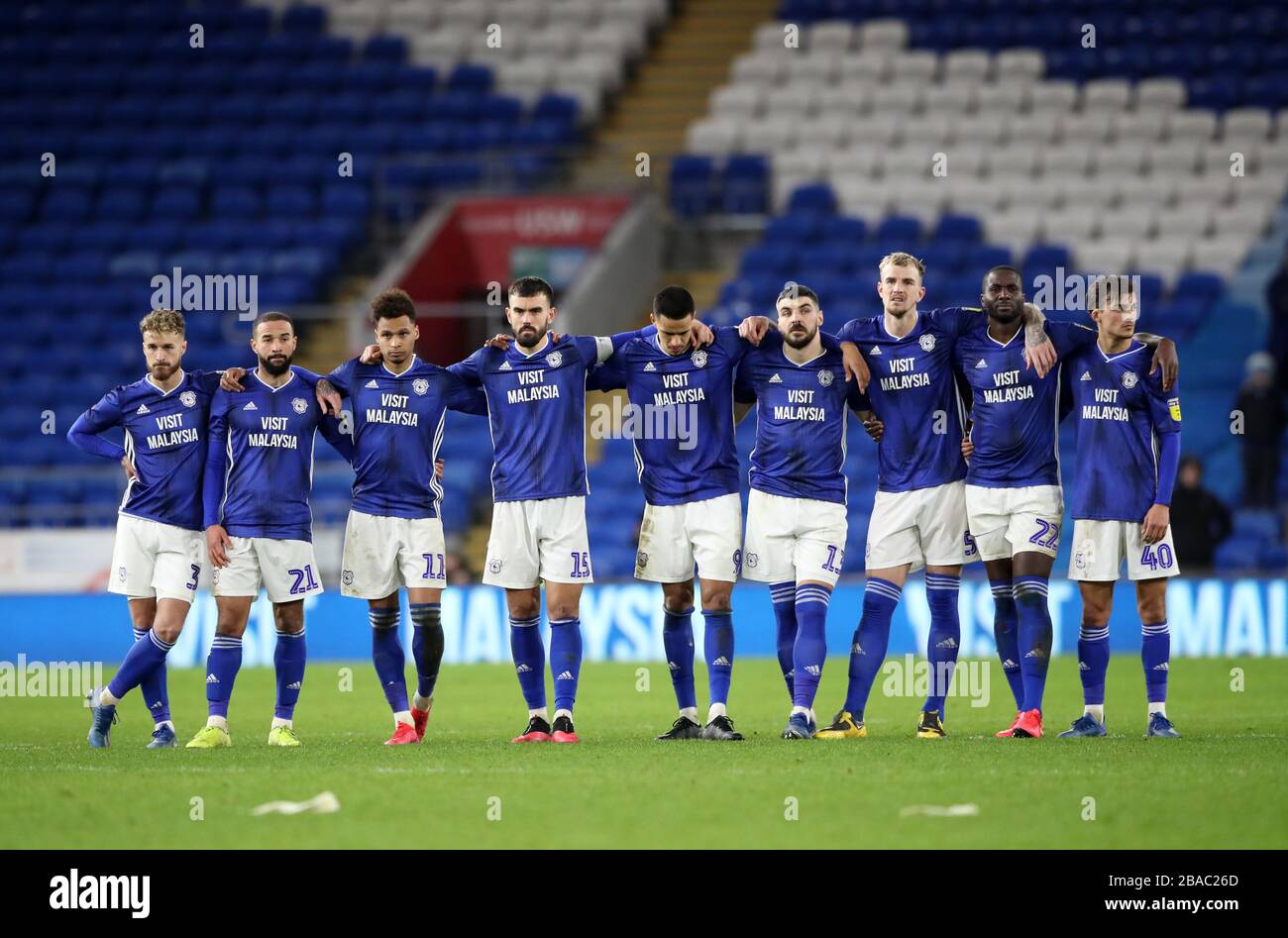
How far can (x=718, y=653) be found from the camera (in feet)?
33.3

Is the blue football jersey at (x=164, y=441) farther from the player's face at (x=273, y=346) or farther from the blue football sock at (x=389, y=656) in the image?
the blue football sock at (x=389, y=656)

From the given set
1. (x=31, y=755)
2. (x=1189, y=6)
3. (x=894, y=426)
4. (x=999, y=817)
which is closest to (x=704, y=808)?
(x=999, y=817)

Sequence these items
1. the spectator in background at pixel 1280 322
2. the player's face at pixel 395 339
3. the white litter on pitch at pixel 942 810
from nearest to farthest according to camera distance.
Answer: the white litter on pitch at pixel 942 810 → the player's face at pixel 395 339 → the spectator in background at pixel 1280 322

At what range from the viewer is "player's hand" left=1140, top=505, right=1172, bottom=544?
9953 millimetres

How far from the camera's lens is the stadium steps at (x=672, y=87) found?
83.9 feet

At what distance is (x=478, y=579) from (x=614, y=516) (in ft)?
7.15

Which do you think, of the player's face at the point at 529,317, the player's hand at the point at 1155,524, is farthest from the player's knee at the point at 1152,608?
the player's face at the point at 529,317

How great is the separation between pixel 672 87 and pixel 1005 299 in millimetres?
18441

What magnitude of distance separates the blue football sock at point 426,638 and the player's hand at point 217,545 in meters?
1.14

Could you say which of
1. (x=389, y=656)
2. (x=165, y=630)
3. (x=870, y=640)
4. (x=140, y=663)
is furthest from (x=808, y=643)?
(x=140, y=663)

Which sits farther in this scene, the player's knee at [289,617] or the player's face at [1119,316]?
the player's knee at [289,617]

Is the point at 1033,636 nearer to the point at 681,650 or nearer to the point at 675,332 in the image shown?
the point at 681,650

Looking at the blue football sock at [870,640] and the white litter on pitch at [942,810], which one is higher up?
the blue football sock at [870,640]

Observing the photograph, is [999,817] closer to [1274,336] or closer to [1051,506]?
[1051,506]
